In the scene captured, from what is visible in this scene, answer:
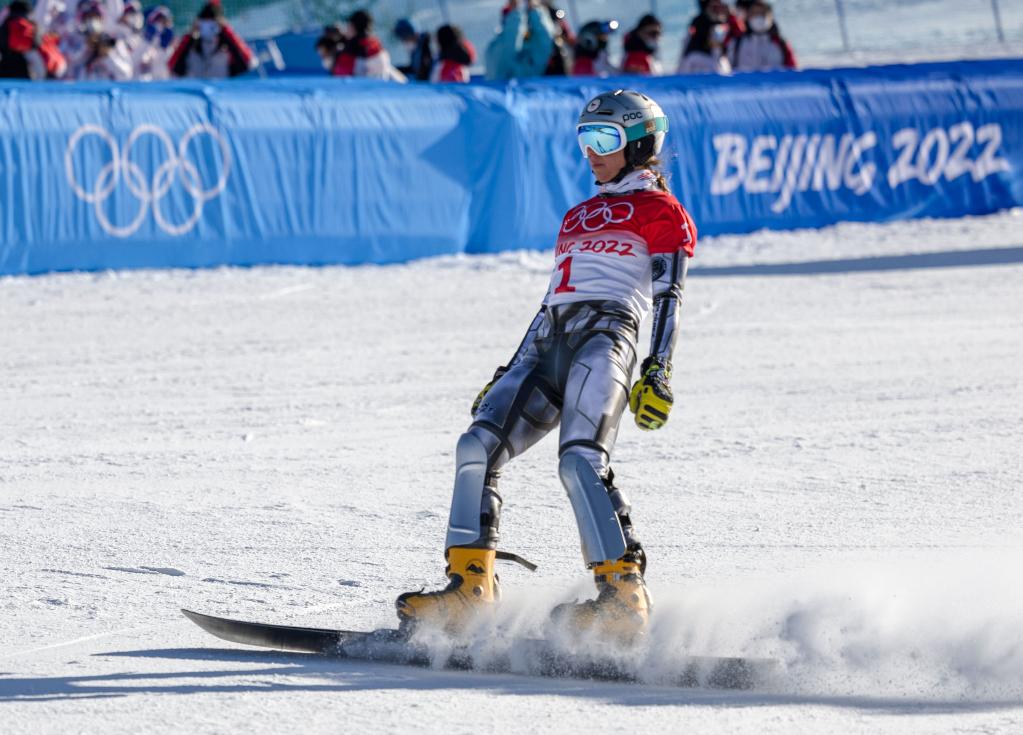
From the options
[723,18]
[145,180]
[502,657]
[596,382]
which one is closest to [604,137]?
[596,382]

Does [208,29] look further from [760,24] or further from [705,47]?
[760,24]

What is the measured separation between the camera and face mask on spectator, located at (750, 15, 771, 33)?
1966 centimetres

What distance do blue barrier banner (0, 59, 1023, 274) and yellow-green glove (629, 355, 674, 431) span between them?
9779 mm

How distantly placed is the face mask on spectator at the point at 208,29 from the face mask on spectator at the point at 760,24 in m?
6.37

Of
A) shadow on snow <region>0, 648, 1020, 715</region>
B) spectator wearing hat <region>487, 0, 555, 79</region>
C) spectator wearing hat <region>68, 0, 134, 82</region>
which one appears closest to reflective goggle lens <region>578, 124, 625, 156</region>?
shadow on snow <region>0, 648, 1020, 715</region>

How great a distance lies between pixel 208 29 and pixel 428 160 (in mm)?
5581

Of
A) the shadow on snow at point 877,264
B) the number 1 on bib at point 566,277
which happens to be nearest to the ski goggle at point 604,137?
the number 1 on bib at point 566,277

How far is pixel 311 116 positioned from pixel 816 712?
443 inches

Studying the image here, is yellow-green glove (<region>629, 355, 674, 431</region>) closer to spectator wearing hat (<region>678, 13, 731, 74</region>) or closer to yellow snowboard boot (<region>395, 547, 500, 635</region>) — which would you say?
yellow snowboard boot (<region>395, 547, 500, 635</region>)

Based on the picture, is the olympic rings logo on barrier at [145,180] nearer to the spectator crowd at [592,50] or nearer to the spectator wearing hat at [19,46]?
the spectator wearing hat at [19,46]

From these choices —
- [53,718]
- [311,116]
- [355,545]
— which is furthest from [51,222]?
[53,718]

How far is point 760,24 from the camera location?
64.5ft

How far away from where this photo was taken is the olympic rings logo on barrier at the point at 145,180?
13.9 m

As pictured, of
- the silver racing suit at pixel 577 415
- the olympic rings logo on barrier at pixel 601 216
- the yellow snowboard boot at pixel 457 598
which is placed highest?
the olympic rings logo on barrier at pixel 601 216
